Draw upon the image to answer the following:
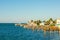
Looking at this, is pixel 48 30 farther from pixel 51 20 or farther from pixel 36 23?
pixel 36 23

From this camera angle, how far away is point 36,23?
109750 mm

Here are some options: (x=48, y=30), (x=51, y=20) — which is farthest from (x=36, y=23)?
(x=48, y=30)

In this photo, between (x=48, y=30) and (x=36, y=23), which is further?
(x=36, y=23)

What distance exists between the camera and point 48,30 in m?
80.6

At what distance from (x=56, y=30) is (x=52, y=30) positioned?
158 centimetres

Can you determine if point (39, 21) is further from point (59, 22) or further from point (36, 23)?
point (59, 22)

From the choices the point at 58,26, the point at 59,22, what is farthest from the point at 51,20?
the point at 58,26

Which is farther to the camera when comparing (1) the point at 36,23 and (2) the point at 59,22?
(1) the point at 36,23

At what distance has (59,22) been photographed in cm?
8869

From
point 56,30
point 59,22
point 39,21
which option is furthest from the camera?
point 39,21

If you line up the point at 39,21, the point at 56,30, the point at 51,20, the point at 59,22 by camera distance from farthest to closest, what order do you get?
the point at 39,21 < the point at 51,20 < the point at 59,22 < the point at 56,30

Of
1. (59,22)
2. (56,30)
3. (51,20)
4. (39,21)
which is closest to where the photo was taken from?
(56,30)

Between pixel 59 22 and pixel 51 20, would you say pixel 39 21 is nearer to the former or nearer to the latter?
pixel 51 20

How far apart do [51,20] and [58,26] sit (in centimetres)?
1625
